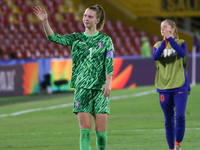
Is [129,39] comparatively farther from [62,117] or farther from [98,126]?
[98,126]

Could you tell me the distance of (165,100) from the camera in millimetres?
6242

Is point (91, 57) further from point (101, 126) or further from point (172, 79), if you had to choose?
point (172, 79)

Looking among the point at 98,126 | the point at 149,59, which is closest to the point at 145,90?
the point at 149,59

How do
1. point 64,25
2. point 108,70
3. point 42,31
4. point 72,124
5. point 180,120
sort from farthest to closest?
point 64,25 → point 42,31 → point 72,124 → point 180,120 → point 108,70

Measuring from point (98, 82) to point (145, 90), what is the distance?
13.2 metres

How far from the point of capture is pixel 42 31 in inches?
1080

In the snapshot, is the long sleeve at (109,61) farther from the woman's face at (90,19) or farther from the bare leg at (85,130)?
the bare leg at (85,130)

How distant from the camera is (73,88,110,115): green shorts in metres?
5.27

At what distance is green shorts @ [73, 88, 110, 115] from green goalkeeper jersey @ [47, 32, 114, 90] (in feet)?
0.23

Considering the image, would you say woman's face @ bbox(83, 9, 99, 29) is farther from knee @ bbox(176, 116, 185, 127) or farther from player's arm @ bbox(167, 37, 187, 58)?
knee @ bbox(176, 116, 185, 127)

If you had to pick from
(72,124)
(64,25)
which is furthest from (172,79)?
(64,25)

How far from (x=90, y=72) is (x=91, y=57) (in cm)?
17

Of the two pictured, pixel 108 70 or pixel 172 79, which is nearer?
pixel 108 70

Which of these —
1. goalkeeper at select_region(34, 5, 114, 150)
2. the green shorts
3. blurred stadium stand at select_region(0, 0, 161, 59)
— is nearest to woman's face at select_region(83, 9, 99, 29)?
goalkeeper at select_region(34, 5, 114, 150)
